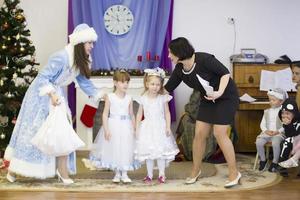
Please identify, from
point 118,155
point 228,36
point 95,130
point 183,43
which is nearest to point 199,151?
point 118,155

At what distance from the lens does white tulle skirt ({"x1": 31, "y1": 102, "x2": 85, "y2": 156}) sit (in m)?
4.07

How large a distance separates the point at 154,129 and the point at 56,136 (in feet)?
2.76

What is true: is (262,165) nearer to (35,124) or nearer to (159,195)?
(159,195)

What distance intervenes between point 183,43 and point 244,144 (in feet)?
8.00

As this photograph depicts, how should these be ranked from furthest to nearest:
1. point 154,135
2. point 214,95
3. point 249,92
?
point 249,92 → point 154,135 → point 214,95

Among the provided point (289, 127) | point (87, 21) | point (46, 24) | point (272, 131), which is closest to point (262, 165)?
point (272, 131)

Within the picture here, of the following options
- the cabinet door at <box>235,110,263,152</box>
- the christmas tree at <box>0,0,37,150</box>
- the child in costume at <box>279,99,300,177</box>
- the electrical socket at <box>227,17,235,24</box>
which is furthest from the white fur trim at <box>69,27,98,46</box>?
the electrical socket at <box>227,17,235,24</box>

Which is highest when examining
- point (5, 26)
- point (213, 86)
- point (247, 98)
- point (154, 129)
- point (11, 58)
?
point (5, 26)

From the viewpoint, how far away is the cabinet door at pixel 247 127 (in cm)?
601

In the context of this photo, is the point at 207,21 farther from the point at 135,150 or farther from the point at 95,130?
the point at 135,150

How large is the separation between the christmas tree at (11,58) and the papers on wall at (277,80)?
2.64 meters

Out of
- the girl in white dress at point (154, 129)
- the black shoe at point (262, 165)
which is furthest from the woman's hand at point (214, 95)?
the black shoe at point (262, 165)

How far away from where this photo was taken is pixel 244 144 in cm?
606

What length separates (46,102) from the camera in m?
4.23
